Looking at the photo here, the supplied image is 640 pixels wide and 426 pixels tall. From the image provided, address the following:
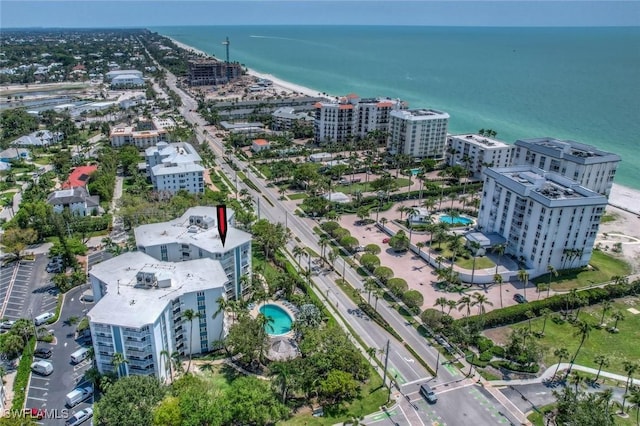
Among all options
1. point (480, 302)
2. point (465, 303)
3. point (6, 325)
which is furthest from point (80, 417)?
point (480, 302)

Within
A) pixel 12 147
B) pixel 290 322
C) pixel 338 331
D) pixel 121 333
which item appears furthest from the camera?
pixel 12 147

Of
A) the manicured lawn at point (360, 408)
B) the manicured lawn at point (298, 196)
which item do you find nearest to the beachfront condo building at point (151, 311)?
the manicured lawn at point (360, 408)

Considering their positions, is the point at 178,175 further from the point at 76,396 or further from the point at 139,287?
the point at 76,396

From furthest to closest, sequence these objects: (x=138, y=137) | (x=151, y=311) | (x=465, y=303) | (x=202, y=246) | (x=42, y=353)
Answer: (x=138, y=137)
(x=465, y=303)
(x=202, y=246)
(x=42, y=353)
(x=151, y=311)

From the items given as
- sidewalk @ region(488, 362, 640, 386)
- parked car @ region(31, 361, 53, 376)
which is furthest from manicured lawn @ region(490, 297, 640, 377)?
parked car @ region(31, 361, 53, 376)

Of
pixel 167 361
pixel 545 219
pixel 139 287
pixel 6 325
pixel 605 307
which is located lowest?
pixel 6 325

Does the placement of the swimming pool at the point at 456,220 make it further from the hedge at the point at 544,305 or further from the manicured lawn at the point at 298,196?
the manicured lawn at the point at 298,196

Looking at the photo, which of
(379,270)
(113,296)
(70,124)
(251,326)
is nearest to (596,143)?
(379,270)

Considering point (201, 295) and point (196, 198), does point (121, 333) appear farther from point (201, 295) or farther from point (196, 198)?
point (196, 198)
